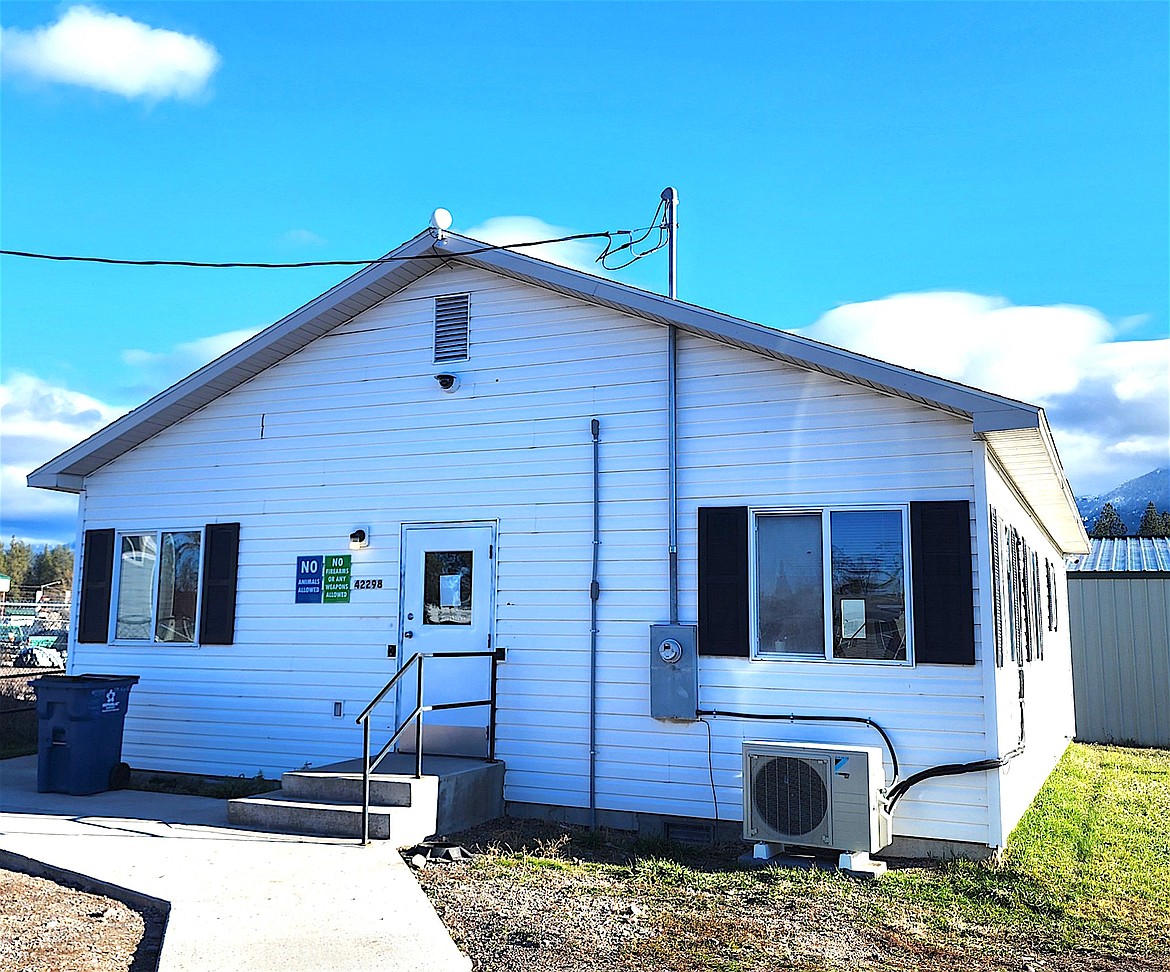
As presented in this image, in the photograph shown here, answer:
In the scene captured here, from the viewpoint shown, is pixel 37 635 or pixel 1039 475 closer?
pixel 1039 475

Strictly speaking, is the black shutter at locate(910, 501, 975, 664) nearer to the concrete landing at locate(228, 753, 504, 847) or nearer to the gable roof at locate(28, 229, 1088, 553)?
the gable roof at locate(28, 229, 1088, 553)

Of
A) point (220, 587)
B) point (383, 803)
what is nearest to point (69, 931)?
point (383, 803)

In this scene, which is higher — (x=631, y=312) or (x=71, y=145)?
(x=71, y=145)

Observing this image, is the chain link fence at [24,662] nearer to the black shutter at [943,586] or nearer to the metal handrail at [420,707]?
the metal handrail at [420,707]

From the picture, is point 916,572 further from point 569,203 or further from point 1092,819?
point 569,203

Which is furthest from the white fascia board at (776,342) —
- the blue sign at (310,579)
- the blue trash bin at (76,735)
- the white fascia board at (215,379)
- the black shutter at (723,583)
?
the blue trash bin at (76,735)

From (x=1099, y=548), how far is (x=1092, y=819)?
1376 centimetres

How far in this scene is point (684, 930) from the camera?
5.43 metres

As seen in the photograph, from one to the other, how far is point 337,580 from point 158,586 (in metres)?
2.30

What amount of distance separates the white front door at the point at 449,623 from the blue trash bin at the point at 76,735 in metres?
2.69

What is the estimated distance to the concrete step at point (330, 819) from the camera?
719 cm

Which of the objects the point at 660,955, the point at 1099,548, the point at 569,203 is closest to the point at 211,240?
the point at 569,203

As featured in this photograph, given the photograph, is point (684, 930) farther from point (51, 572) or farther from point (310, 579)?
point (51, 572)

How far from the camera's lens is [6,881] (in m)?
6.16
